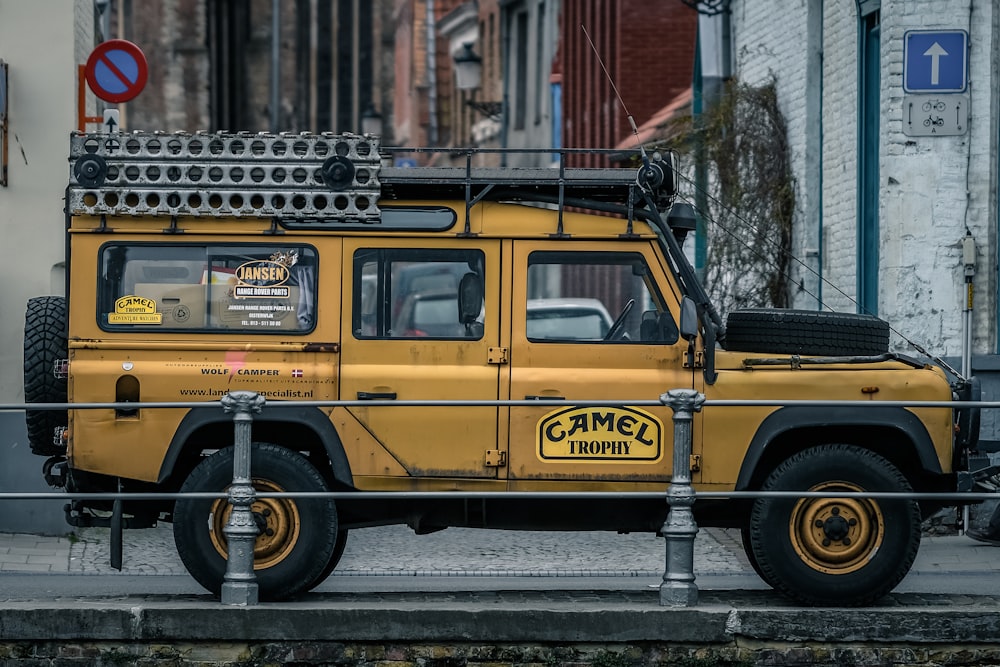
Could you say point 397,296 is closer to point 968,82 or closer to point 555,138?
point 968,82

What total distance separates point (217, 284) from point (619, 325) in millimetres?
2058

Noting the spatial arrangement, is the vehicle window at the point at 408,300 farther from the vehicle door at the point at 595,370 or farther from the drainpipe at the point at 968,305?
the drainpipe at the point at 968,305

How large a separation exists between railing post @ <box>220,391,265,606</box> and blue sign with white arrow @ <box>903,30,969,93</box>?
744cm

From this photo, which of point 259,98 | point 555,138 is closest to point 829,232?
point 555,138

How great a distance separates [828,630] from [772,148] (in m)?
9.77

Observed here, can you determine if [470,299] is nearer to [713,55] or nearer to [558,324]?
[558,324]

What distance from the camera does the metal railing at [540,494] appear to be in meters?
8.15

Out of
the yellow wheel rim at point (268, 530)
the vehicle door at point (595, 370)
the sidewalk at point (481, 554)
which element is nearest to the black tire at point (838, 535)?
the vehicle door at point (595, 370)

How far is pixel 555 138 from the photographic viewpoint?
3662 centimetres

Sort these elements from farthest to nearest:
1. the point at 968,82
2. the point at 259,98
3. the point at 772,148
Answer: the point at 259,98, the point at 772,148, the point at 968,82

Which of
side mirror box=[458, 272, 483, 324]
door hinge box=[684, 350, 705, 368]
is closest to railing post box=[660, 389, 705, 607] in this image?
door hinge box=[684, 350, 705, 368]

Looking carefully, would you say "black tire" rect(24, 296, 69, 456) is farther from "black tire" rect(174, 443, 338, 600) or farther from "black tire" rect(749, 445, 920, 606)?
"black tire" rect(749, 445, 920, 606)

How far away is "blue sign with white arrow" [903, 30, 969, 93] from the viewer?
1377 centimetres

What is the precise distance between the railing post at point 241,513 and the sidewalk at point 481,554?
298cm
